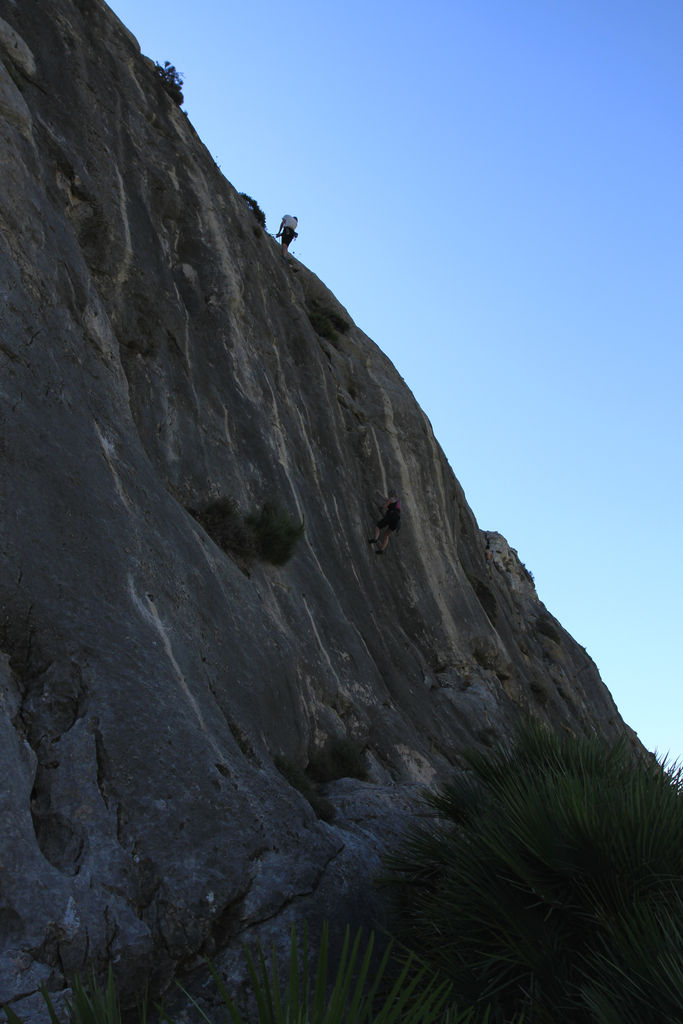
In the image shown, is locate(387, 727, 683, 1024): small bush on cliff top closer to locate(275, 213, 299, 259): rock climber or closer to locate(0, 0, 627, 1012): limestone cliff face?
locate(0, 0, 627, 1012): limestone cliff face

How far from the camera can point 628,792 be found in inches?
252

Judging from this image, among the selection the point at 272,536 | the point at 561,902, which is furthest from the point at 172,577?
the point at 561,902

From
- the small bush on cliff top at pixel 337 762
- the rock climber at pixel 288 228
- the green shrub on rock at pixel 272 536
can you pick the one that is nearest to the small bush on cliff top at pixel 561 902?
the small bush on cliff top at pixel 337 762

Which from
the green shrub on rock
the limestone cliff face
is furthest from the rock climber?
the green shrub on rock

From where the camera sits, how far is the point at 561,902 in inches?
237

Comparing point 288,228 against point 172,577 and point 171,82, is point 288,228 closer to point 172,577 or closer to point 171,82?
point 171,82

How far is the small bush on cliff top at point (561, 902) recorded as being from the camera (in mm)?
5195

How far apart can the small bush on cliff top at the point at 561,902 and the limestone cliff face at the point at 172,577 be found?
92 centimetres

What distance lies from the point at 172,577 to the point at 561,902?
14.8ft

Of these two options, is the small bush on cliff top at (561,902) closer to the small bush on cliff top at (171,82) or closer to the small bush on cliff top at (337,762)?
the small bush on cliff top at (337,762)

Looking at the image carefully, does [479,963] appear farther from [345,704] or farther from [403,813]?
[345,704]

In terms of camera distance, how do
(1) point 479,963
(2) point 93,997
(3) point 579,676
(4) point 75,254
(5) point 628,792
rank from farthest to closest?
(3) point 579,676, (4) point 75,254, (5) point 628,792, (1) point 479,963, (2) point 93,997

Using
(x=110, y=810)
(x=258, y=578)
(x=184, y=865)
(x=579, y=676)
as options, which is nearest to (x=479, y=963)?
(x=184, y=865)

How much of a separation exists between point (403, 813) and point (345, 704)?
10.1ft
